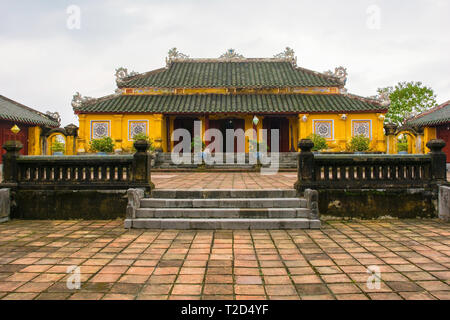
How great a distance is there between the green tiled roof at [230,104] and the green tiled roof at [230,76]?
0.79m

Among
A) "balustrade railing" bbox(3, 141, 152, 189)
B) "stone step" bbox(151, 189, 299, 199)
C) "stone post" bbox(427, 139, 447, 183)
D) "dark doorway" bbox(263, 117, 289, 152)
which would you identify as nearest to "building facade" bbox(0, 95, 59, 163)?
"balustrade railing" bbox(3, 141, 152, 189)

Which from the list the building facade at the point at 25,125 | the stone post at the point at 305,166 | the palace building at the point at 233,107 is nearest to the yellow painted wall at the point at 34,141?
the building facade at the point at 25,125

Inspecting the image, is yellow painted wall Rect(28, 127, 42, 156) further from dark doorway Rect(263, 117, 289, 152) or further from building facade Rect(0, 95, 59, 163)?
dark doorway Rect(263, 117, 289, 152)

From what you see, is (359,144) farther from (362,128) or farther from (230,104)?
(230,104)

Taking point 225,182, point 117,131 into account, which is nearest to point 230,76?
point 117,131

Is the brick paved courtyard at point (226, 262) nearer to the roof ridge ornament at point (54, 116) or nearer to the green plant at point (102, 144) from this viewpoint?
the green plant at point (102, 144)

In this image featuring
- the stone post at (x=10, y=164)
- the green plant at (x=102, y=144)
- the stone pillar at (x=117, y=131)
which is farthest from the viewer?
the stone pillar at (x=117, y=131)

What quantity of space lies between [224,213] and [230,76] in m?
16.1

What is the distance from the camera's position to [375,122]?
1714cm

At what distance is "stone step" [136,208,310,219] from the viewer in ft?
16.9

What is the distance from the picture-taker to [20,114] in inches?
704

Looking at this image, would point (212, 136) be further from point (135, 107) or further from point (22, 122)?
point (22, 122)

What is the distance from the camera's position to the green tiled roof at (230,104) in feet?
55.2
